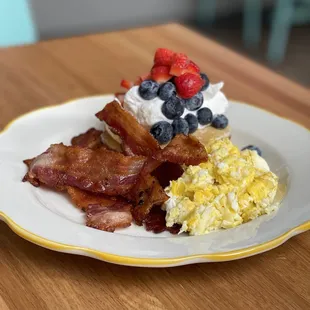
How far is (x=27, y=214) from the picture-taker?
129 cm

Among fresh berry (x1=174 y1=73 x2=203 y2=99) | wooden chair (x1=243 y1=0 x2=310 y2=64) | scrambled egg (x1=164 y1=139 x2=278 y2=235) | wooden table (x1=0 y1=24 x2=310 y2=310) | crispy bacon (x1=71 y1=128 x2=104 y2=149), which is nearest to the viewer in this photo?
wooden table (x1=0 y1=24 x2=310 y2=310)

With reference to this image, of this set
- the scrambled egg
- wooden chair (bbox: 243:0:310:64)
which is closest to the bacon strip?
the scrambled egg

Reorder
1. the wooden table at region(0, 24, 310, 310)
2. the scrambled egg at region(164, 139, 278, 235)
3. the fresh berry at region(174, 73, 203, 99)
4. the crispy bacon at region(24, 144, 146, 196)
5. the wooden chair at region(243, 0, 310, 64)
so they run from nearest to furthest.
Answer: the wooden table at region(0, 24, 310, 310) → the scrambled egg at region(164, 139, 278, 235) → the crispy bacon at region(24, 144, 146, 196) → the fresh berry at region(174, 73, 203, 99) → the wooden chair at region(243, 0, 310, 64)

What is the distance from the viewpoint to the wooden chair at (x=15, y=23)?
2711 mm

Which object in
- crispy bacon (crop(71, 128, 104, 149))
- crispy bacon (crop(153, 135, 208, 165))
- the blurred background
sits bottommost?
the blurred background

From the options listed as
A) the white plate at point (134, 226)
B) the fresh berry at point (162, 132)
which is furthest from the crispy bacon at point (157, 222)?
the fresh berry at point (162, 132)

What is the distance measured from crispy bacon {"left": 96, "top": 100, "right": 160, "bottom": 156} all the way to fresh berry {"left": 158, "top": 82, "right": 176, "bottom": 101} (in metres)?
0.11

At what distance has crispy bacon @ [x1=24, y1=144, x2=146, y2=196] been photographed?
1397 millimetres

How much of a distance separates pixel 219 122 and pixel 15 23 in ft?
4.85

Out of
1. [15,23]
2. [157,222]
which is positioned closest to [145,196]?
[157,222]

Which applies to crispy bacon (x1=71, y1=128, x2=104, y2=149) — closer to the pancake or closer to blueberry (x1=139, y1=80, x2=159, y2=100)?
the pancake

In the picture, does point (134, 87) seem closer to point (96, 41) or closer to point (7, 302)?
point (7, 302)

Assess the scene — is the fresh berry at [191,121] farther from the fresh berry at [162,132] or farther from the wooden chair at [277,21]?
the wooden chair at [277,21]

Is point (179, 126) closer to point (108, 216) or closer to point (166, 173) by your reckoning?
point (166, 173)
